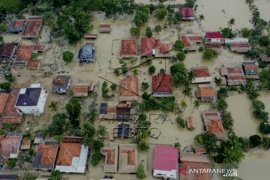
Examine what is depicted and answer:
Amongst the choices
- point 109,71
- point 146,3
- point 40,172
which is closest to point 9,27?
point 109,71

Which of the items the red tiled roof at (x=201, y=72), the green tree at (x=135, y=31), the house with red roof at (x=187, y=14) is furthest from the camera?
the house with red roof at (x=187, y=14)

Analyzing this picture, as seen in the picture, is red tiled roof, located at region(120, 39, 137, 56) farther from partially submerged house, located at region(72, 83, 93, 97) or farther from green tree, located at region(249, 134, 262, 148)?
green tree, located at region(249, 134, 262, 148)

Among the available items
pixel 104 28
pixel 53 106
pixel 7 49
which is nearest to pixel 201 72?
pixel 104 28

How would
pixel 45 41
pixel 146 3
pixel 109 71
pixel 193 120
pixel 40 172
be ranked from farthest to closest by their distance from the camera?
pixel 146 3, pixel 45 41, pixel 109 71, pixel 193 120, pixel 40 172

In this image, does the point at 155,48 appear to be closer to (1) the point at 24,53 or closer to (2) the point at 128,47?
(2) the point at 128,47

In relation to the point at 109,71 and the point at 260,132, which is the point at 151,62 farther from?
the point at 260,132

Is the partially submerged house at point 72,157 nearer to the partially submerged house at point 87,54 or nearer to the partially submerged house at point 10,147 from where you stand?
the partially submerged house at point 10,147

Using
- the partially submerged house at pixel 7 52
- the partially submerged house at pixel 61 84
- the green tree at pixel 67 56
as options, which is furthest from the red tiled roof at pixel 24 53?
the partially submerged house at pixel 61 84
